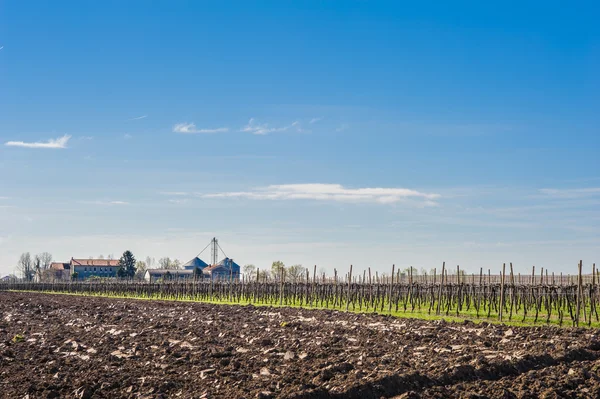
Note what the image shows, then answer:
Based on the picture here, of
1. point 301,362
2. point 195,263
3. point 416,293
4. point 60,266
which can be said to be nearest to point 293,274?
point 416,293

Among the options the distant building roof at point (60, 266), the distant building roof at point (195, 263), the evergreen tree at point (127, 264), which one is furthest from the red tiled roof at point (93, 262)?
the evergreen tree at point (127, 264)

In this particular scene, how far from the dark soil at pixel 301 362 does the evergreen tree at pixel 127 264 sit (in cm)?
9140

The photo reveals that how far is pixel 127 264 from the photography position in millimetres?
111812

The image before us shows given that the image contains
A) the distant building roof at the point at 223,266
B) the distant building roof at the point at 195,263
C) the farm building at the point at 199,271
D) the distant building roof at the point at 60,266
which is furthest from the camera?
the distant building roof at the point at 60,266

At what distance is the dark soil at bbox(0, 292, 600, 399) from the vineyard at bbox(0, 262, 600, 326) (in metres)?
8.29

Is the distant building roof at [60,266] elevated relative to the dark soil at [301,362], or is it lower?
lower

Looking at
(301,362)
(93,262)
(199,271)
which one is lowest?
(199,271)

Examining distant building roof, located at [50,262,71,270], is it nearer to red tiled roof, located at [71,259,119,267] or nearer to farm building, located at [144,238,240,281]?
red tiled roof, located at [71,259,119,267]

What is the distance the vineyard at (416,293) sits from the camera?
94.5ft

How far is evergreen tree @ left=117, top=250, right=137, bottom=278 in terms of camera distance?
4345 inches

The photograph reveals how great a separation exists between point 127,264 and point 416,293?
83107 millimetres

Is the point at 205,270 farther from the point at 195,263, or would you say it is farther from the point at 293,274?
the point at 293,274

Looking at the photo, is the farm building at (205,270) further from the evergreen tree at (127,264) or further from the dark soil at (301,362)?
the dark soil at (301,362)

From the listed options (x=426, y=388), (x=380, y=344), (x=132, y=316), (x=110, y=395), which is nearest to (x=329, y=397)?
(x=426, y=388)
